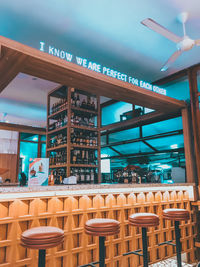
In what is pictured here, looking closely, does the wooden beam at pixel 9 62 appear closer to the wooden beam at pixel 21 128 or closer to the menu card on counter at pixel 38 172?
the menu card on counter at pixel 38 172

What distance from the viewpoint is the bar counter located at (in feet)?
8.04

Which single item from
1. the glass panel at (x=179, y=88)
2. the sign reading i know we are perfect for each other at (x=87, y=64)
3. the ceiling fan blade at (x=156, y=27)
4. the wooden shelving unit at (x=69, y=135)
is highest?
the glass panel at (x=179, y=88)

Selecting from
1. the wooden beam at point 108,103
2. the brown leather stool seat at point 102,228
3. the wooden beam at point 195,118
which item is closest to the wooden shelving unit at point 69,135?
the wooden beam at point 108,103

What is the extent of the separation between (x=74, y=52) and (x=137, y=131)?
3.24 metres

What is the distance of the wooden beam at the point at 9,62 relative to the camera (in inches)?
106

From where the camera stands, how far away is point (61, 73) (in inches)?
127

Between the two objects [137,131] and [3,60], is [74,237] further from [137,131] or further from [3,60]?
[137,131]

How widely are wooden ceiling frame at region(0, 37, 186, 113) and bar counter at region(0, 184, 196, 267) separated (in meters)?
1.58

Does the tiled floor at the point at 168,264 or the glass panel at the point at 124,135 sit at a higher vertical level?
the glass panel at the point at 124,135

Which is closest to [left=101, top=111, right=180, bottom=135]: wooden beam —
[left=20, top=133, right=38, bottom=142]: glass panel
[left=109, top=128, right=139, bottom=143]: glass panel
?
[left=109, top=128, right=139, bottom=143]: glass panel

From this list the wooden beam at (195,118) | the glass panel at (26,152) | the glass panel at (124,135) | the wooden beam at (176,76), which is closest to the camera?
the wooden beam at (195,118)

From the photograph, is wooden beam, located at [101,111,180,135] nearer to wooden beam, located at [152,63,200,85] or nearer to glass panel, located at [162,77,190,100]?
glass panel, located at [162,77,190,100]

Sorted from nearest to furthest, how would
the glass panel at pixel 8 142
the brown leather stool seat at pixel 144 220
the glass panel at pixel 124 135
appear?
the brown leather stool seat at pixel 144 220, the glass panel at pixel 124 135, the glass panel at pixel 8 142

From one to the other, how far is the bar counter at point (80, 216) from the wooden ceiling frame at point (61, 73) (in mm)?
1580
